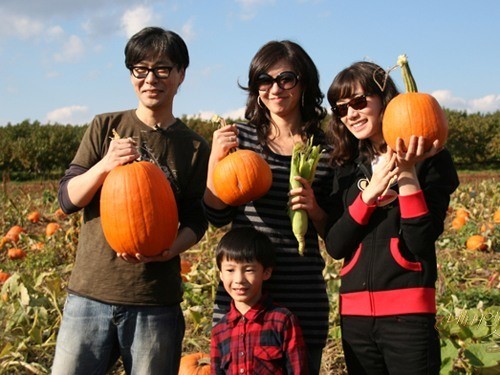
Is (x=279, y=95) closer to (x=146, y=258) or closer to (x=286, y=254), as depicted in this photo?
(x=286, y=254)

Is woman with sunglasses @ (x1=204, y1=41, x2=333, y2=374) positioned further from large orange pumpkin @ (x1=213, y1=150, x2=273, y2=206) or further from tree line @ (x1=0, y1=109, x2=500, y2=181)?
tree line @ (x1=0, y1=109, x2=500, y2=181)

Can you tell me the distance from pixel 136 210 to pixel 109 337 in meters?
0.61

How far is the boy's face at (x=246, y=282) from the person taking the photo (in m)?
2.72

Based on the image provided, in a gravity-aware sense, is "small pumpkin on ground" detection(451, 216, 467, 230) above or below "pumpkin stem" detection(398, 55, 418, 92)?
below

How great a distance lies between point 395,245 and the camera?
2525 mm

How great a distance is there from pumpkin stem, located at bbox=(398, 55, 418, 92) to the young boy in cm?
96

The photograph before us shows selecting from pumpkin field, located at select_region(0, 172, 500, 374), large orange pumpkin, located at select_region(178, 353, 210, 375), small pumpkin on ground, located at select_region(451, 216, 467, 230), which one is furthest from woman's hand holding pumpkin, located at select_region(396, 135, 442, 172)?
small pumpkin on ground, located at select_region(451, 216, 467, 230)

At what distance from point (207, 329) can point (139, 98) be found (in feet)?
7.74

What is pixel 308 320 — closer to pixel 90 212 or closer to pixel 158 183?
pixel 158 183

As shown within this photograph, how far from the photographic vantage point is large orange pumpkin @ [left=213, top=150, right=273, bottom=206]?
2.60 meters

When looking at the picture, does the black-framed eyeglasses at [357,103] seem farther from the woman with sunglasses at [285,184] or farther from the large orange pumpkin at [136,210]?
the large orange pumpkin at [136,210]

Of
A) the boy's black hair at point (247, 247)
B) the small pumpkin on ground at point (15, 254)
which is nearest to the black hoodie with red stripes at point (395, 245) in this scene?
the boy's black hair at point (247, 247)

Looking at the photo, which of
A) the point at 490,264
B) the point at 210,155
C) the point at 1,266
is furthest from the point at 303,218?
the point at 1,266

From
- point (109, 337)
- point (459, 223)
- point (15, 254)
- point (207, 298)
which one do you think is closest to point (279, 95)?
point (109, 337)
